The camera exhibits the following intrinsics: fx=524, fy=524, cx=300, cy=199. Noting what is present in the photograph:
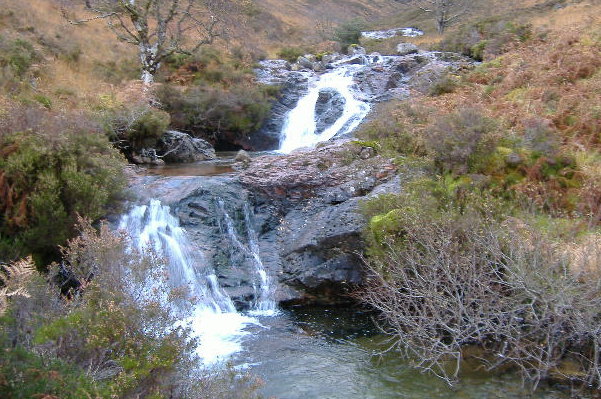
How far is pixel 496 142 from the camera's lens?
1070 centimetres

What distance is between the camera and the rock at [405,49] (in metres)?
28.3

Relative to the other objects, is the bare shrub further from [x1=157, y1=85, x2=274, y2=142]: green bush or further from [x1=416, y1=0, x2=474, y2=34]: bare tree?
[x1=416, y1=0, x2=474, y2=34]: bare tree

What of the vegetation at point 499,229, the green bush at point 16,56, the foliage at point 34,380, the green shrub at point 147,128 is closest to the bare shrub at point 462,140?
the vegetation at point 499,229

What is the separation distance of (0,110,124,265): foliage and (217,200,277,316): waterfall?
9.13ft

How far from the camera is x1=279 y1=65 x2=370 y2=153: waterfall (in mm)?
18906

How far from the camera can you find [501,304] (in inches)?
293

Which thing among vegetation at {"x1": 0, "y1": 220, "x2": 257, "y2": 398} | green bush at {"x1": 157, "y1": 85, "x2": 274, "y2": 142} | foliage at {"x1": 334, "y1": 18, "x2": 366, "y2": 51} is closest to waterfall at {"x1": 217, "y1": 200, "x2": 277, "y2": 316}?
vegetation at {"x1": 0, "y1": 220, "x2": 257, "y2": 398}

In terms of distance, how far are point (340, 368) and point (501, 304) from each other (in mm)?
2534

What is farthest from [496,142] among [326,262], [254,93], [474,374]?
[254,93]

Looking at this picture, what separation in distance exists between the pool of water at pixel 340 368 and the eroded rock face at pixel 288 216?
3.12ft

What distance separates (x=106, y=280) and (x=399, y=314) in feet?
13.8

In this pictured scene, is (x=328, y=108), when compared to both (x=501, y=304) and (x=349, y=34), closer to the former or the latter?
(x=501, y=304)

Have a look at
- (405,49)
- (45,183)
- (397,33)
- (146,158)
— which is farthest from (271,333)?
(397,33)

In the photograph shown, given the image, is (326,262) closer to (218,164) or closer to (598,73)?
(218,164)
